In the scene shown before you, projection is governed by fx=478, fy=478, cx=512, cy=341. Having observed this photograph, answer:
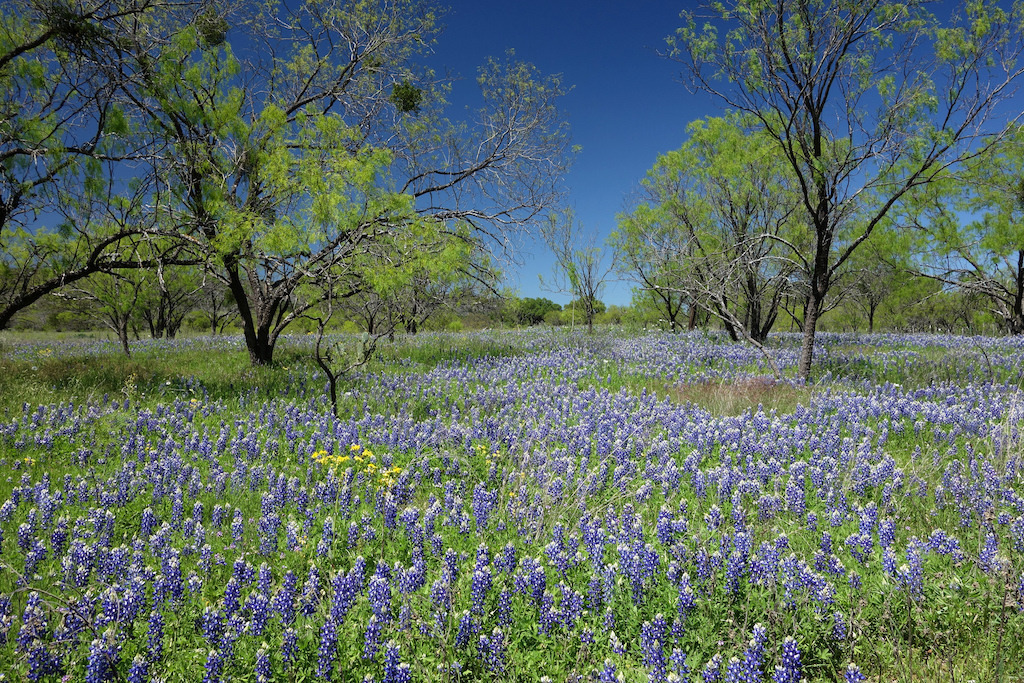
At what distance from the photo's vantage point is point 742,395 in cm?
921

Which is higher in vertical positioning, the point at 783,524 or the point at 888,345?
the point at 888,345

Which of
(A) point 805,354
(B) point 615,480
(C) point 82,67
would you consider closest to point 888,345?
(A) point 805,354

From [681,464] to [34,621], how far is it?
19.5 feet

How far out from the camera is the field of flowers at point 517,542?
9.53 feet

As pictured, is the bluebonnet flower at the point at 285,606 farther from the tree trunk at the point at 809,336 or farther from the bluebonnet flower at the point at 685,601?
the tree trunk at the point at 809,336

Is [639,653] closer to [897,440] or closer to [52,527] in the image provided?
[52,527]

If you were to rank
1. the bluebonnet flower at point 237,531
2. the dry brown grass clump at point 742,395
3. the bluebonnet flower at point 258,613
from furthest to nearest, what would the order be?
the dry brown grass clump at point 742,395 < the bluebonnet flower at point 237,531 < the bluebonnet flower at point 258,613

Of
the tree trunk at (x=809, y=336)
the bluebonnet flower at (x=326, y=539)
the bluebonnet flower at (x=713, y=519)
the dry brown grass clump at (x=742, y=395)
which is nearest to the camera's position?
the bluebonnet flower at (x=326, y=539)

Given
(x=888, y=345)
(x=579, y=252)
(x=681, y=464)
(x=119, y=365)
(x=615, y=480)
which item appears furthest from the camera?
(x=579, y=252)

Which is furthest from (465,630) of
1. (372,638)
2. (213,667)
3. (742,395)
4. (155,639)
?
(742,395)

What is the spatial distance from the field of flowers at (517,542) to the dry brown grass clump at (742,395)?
0.23 meters

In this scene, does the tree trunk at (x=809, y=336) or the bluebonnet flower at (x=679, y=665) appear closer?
the bluebonnet flower at (x=679, y=665)

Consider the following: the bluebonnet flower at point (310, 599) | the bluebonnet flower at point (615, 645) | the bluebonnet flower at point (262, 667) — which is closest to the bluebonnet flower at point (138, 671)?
the bluebonnet flower at point (262, 667)

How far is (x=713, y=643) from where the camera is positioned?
9.84 feet
